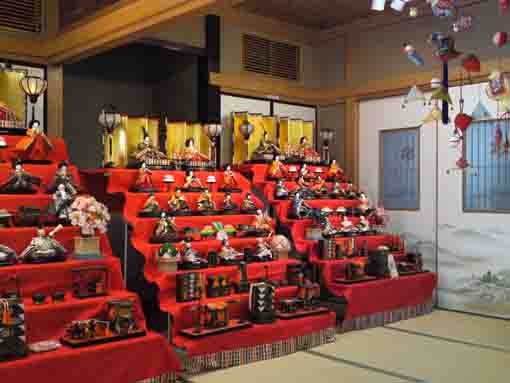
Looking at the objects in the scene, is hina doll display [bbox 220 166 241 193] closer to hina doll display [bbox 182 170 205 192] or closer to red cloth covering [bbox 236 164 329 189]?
hina doll display [bbox 182 170 205 192]

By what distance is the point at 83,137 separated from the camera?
8.48 m

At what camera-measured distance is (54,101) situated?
20.8 feet

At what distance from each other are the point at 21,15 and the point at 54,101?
2.91 ft

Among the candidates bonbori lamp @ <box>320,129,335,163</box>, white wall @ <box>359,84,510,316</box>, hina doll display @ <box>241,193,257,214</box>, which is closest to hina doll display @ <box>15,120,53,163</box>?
hina doll display @ <box>241,193,257,214</box>

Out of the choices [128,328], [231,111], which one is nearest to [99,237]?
[128,328]

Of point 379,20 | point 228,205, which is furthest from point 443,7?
point 379,20

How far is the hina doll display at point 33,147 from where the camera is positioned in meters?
5.24

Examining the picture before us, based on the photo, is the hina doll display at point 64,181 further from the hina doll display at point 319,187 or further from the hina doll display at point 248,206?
the hina doll display at point 319,187

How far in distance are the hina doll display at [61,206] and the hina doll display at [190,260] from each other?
0.94 metres

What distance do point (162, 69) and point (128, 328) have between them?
18.1 ft

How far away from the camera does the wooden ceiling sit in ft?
24.5

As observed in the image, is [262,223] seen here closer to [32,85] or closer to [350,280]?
[350,280]

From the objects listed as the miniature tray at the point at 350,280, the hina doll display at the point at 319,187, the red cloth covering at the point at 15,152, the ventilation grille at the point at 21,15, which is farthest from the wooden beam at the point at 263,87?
the miniature tray at the point at 350,280

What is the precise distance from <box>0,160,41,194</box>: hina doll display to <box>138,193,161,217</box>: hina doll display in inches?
35.4
